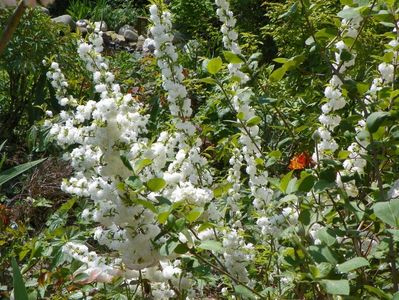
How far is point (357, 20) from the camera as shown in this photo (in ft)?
5.68

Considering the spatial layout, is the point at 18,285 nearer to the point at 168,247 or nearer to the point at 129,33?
the point at 168,247

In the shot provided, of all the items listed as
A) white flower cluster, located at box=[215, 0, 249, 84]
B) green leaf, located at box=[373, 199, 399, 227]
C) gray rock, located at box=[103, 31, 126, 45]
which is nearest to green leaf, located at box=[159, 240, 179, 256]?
green leaf, located at box=[373, 199, 399, 227]

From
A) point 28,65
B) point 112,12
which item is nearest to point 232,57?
point 28,65

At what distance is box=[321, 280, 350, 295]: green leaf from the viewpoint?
1275mm

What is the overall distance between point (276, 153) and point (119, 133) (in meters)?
0.47

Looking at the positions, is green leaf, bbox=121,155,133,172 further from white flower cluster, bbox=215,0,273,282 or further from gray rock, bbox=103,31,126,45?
gray rock, bbox=103,31,126,45

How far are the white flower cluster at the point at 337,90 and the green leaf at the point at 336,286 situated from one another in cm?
51

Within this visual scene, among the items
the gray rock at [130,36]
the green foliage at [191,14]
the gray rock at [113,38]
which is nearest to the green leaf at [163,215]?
the green foliage at [191,14]

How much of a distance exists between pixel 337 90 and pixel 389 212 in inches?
21.6

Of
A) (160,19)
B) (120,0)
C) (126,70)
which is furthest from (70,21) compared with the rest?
(160,19)

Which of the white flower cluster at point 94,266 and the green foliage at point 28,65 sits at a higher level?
the white flower cluster at point 94,266

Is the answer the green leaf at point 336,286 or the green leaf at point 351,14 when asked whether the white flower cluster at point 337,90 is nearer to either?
the green leaf at point 351,14

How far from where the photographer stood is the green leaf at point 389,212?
50.9 inches

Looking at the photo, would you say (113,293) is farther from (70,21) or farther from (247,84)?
(70,21)
